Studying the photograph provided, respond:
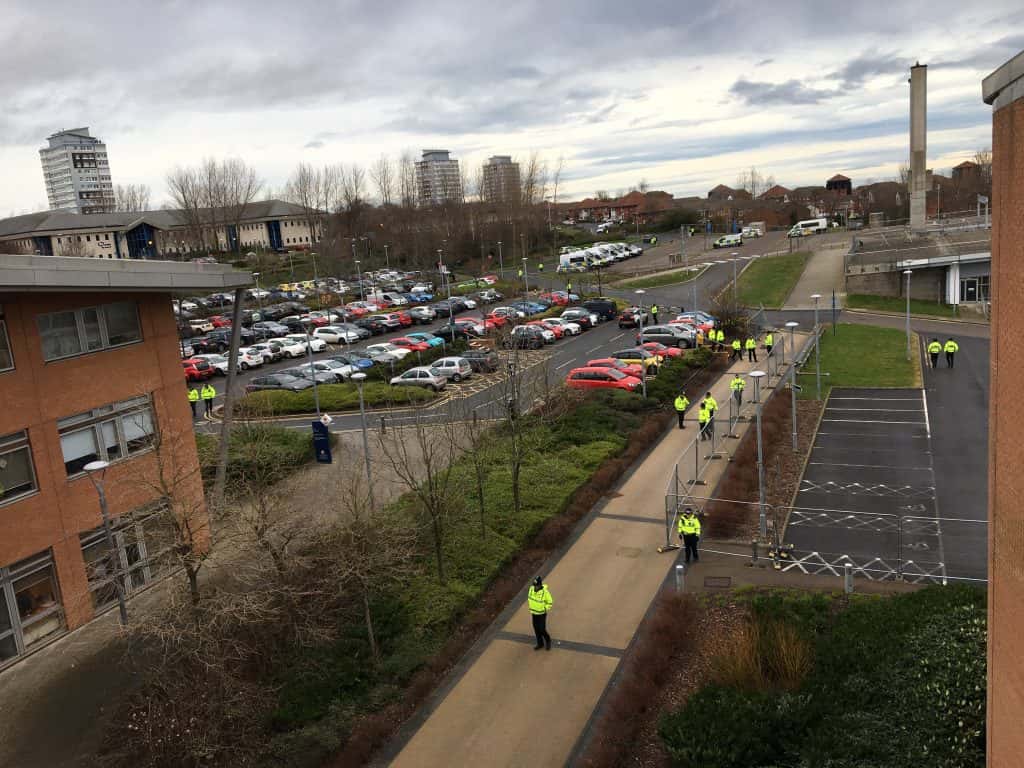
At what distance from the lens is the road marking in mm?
13289

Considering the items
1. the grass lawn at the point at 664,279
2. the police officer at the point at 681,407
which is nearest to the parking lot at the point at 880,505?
the police officer at the point at 681,407

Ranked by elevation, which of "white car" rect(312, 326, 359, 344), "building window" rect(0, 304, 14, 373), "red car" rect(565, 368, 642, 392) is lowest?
"red car" rect(565, 368, 642, 392)

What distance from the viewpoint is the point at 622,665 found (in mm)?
12859

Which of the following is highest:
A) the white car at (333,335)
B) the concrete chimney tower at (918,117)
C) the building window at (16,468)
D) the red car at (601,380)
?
the concrete chimney tower at (918,117)

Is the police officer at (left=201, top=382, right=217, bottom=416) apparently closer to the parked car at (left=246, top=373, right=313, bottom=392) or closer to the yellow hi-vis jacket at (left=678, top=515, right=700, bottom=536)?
the parked car at (left=246, top=373, right=313, bottom=392)

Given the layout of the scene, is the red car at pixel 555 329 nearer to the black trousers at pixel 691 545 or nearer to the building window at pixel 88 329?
the black trousers at pixel 691 545

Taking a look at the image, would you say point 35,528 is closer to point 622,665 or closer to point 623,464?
point 622,665

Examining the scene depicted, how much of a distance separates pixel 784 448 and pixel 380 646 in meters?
14.4

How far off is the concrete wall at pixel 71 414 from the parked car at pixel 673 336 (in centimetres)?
2621

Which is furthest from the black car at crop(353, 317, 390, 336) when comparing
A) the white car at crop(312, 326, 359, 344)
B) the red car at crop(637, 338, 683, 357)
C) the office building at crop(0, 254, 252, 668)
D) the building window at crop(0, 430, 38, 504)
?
the building window at crop(0, 430, 38, 504)

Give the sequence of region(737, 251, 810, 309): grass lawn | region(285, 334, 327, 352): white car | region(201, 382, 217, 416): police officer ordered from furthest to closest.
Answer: region(737, 251, 810, 309): grass lawn → region(285, 334, 327, 352): white car → region(201, 382, 217, 416): police officer

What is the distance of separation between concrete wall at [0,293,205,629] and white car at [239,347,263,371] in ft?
84.1

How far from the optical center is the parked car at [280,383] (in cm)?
3500

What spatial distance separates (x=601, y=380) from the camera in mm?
30734
